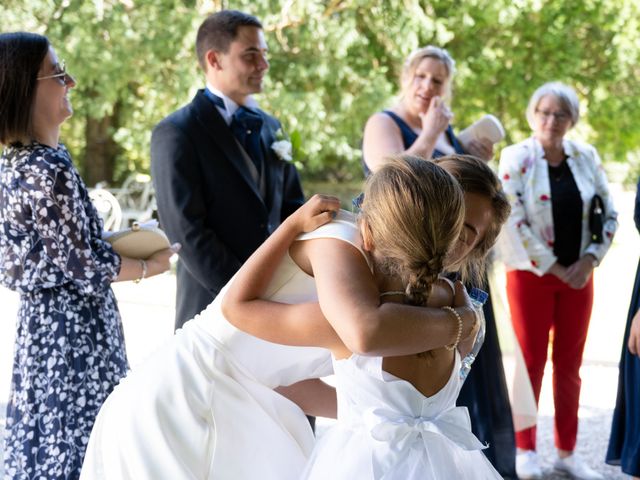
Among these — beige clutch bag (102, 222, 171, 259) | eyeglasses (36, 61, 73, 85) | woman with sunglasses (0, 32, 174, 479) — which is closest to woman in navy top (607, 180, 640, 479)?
beige clutch bag (102, 222, 171, 259)

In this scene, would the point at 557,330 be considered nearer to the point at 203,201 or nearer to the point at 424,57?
the point at 424,57

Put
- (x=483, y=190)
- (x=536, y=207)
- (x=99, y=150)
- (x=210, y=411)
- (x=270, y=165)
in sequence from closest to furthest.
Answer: (x=210, y=411)
(x=483, y=190)
(x=270, y=165)
(x=536, y=207)
(x=99, y=150)

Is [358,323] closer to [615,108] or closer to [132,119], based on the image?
[132,119]

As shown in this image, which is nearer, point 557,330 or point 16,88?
point 16,88

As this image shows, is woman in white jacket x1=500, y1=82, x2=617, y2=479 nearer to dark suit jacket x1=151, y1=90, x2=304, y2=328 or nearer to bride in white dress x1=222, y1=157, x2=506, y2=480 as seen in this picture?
dark suit jacket x1=151, y1=90, x2=304, y2=328

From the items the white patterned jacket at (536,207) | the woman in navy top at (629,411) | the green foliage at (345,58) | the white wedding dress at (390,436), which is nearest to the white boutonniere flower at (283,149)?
the white patterned jacket at (536,207)

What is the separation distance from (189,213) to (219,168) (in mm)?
225

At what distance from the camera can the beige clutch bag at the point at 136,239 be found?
3.07 m

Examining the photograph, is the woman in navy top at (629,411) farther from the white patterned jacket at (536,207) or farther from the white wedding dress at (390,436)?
the white wedding dress at (390,436)

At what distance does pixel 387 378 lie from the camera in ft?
6.63

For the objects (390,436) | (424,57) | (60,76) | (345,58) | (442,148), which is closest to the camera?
(390,436)

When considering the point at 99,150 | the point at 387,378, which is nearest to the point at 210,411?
the point at 387,378

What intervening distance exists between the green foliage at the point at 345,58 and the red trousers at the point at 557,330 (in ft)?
30.1

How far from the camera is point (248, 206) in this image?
3570 mm
